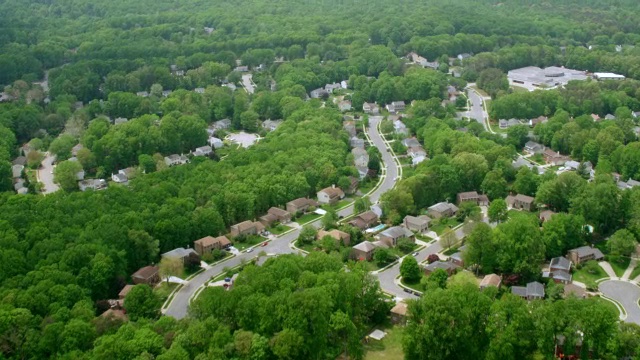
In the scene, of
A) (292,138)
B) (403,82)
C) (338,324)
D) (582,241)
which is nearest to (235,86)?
(403,82)

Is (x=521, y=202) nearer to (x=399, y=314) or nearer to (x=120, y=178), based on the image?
(x=399, y=314)

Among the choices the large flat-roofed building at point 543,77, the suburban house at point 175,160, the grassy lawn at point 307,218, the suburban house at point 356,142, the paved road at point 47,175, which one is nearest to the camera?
the grassy lawn at point 307,218

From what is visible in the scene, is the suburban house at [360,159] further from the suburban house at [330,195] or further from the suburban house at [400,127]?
the suburban house at [400,127]

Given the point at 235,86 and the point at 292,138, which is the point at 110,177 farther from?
the point at 235,86

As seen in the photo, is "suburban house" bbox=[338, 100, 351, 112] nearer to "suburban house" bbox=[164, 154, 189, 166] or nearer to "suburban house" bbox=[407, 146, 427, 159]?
"suburban house" bbox=[407, 146, 427, 159]

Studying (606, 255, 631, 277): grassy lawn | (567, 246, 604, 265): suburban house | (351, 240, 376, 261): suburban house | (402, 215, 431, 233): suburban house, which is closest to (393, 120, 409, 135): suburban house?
(402, 215, 431, 233): suburban house

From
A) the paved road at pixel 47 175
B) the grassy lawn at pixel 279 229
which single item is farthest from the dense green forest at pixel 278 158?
the grassy lawn at pixel 279 229
